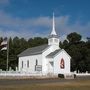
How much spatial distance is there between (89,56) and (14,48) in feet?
86.6

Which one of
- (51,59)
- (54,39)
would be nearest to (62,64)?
(51,59)

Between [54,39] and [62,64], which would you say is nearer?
[62,64]

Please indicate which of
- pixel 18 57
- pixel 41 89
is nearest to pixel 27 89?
pixel 41 89

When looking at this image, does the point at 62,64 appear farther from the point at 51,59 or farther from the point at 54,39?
the point at 54,39

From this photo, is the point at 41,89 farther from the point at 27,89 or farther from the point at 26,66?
the point at 26,66

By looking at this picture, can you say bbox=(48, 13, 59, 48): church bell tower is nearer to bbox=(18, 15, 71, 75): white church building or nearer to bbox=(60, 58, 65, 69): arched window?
bbox=(18, 15, 71, 75): white church building

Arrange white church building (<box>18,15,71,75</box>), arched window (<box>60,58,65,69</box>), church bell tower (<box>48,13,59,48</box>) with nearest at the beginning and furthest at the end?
white church building (<box>18,15,71,75</box>) < arched window (<box>60,58,65,69</box>) < church bell tower (<box>48,13,59,48</box>)

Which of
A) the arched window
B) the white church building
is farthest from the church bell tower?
the arched window

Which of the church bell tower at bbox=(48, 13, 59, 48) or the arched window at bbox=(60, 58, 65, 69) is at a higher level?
the church bell tower at bbox=(48, 13, 59, 48)

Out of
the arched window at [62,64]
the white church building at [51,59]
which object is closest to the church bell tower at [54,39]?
the white church building at [51,59]

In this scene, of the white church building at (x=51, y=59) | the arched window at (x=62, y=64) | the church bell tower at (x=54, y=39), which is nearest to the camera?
the white church building at (x=51, y=59)

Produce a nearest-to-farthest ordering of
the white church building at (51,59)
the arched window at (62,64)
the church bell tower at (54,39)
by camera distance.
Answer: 1. the white church building at (51,59)
2. the arched window at (62,64)
3. the church bell tower at (54,39)

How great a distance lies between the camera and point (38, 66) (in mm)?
76812

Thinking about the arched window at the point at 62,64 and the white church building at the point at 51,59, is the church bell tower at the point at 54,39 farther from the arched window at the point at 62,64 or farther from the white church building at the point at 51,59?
the arched window at the point at 62,64
